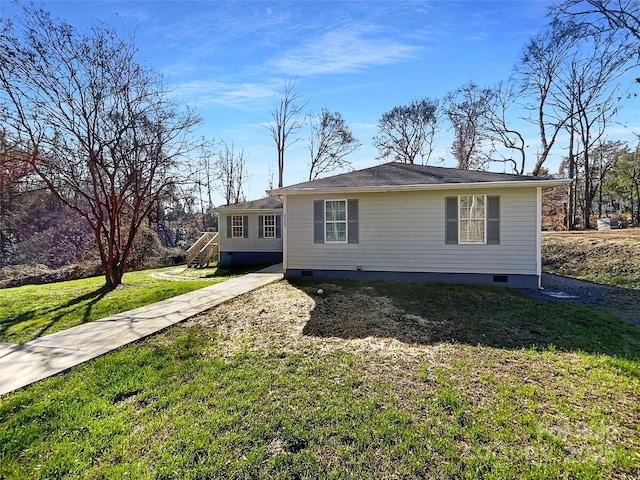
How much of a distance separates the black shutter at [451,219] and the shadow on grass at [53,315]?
8.37m

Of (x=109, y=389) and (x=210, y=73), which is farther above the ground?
(x=210, y=73)

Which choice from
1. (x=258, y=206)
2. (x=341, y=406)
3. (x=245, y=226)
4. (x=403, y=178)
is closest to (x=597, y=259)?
(x=403, y=178)

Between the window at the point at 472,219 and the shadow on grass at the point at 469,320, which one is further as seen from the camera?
the window at the point at 472,219

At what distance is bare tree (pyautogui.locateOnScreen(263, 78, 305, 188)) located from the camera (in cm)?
2653

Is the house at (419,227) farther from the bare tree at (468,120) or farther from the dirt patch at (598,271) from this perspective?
the bare tree at (468,120)

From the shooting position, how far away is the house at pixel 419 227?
27.2 feet

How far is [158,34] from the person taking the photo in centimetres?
934

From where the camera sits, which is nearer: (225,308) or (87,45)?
(225,308)

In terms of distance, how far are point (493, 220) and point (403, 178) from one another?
2600mm

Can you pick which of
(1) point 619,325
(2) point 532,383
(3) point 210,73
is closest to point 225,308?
(2) point 532,383

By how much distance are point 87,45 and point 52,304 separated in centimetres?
693

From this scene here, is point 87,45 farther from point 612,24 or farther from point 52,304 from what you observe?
point 612,24

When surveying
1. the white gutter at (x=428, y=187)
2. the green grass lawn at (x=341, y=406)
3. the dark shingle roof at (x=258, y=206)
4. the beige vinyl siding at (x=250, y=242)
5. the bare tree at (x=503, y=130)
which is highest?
the bare tree at (x=503, y=130)

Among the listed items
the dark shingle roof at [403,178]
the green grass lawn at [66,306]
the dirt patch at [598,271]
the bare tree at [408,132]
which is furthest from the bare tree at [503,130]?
the green grass lawn at [66,306]
